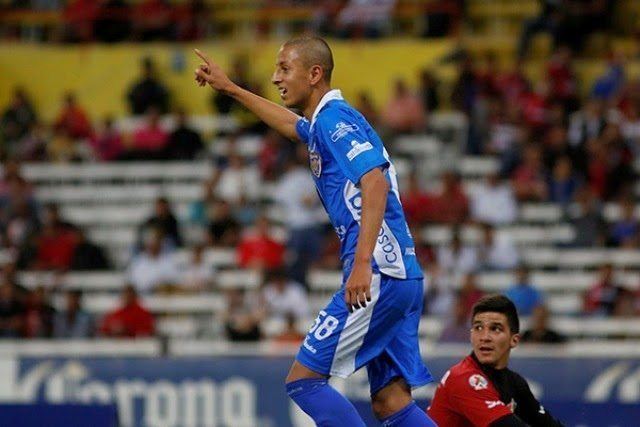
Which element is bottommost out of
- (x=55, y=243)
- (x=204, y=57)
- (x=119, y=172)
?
(x=55, y=243)

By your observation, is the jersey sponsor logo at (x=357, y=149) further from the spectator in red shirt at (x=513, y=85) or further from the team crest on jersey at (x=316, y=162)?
the spectator in red shirt at (x=513, y=85)

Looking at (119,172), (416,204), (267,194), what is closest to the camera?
(416,204)

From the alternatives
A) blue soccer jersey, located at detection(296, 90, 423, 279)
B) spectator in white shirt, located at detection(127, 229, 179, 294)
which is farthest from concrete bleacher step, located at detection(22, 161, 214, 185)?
blue soccer jersey, located at detection(296, 90, 423, 279)

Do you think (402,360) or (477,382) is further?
(477,382)

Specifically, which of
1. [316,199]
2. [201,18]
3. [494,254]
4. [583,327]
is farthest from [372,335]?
[201,18]

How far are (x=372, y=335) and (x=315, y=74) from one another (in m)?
1.22

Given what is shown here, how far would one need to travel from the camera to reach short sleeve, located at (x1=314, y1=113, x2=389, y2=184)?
23.9 ft

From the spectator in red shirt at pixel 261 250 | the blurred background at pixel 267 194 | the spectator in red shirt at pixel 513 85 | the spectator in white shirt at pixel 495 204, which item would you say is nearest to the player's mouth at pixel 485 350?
the blurred background at pixel 267 194

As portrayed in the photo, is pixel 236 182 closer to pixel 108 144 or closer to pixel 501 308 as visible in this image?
pixel 108 144

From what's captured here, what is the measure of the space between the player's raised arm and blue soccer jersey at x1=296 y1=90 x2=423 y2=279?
0.64 m

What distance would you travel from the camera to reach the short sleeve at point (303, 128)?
26.5ft

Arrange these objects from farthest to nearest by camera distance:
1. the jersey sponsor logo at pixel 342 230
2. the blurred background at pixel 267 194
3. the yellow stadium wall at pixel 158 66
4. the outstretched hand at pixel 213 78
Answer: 1. the yellow stadium wall at pixel 158 66
2. the blurred background at pixel 267 194
3. the outstretched hand at pixel 213 78
4. the jersey sponsor logo at pixel 342 230

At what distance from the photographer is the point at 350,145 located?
733 centimetres

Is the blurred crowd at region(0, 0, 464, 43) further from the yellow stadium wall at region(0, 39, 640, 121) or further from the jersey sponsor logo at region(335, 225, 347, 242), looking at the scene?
the jersey sponsor logo at region(335, 225, 347, 242)
